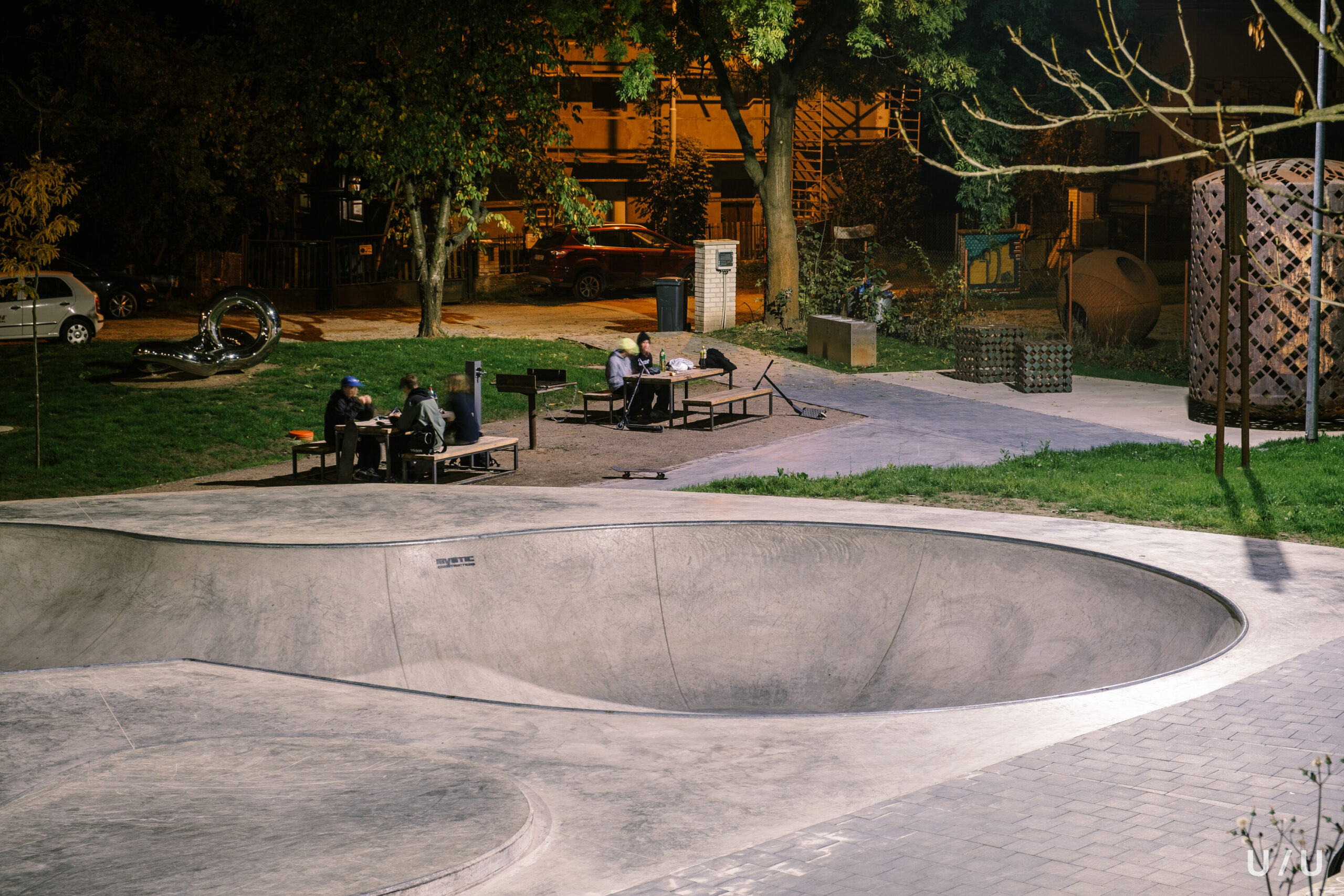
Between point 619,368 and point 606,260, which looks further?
point 606,260

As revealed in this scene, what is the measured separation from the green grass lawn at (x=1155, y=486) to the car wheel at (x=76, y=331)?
1514 cm

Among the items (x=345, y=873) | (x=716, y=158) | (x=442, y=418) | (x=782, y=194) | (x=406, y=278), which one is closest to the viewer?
(x=345, y=873)

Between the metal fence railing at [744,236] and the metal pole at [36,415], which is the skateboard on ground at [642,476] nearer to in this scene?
the metal pole at [36,415]

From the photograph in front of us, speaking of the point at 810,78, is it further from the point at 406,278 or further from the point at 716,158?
the point at 716,158

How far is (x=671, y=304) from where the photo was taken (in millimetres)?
26203

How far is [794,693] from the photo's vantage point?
28.7ft

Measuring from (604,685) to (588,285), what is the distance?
2583 cm

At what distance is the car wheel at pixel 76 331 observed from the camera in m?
23.6

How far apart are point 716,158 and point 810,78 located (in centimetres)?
1475

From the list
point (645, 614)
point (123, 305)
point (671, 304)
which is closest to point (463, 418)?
point (645, 614)

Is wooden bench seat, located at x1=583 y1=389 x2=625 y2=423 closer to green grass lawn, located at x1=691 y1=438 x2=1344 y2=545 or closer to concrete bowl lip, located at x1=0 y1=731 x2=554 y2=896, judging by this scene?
green grass lawn, located at x1=691 y1=438 x2=1344 y2=545

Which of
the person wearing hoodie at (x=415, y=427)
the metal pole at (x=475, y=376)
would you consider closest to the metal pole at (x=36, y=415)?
the person wearing hoodie at (x=415, y=427)

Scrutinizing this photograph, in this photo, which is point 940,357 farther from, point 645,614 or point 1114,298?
point 645,614

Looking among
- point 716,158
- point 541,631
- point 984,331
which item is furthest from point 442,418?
point 716,158
